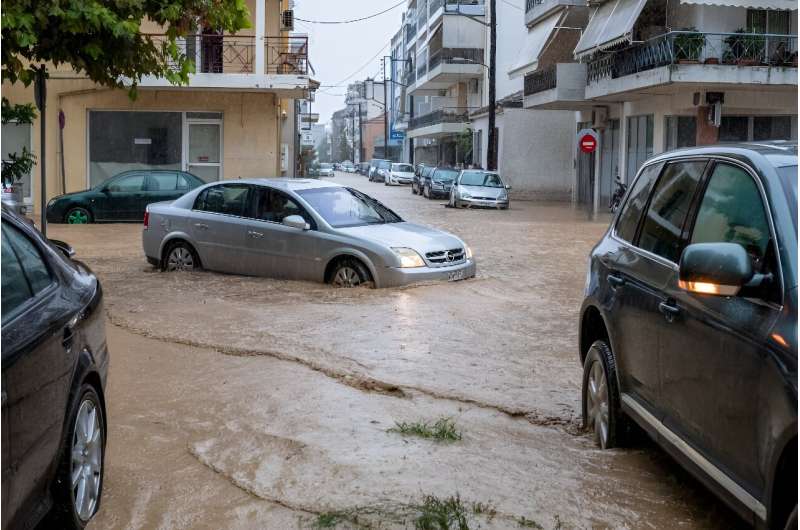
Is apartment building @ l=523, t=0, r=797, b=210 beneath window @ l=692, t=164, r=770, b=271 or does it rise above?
Answer: above

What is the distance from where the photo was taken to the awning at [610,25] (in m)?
28.9

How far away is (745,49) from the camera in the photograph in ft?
86.8

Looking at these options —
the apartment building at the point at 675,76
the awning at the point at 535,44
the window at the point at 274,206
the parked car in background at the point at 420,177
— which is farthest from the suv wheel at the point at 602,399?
the parked car in background at the point at 420,177

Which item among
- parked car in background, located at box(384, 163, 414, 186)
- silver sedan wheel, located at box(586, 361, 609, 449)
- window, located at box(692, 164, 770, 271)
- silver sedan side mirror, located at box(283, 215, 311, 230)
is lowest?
silver sedan wheel, located at box(586, 361, 609, 449)

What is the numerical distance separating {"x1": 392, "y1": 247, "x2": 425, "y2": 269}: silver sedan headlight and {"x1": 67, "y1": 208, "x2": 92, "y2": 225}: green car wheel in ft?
48.7

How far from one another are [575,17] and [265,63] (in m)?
15.0

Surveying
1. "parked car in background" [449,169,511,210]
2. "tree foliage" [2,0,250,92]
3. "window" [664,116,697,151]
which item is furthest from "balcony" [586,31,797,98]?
"tree foliage" [2,0,250,92]

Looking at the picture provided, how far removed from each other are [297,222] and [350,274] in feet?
3.10

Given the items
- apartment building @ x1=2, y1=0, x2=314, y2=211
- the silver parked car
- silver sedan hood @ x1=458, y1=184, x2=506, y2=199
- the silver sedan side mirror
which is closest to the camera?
the silver parked car

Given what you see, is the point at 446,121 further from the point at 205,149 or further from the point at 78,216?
the point at 78,216

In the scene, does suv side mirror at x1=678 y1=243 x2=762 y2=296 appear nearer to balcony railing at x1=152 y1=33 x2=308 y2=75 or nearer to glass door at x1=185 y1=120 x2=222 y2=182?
balcony railing at x1=152 y1=33 x2=308 y2=75

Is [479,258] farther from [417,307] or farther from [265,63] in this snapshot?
[265,63]

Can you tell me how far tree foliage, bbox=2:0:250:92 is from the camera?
992 centimetres

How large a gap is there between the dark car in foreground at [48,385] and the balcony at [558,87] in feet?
102
